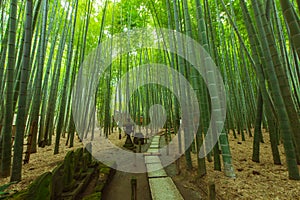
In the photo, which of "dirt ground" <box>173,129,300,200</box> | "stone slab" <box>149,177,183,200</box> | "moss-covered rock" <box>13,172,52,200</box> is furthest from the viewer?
"stone slab" <box>149,177,183,200</box>

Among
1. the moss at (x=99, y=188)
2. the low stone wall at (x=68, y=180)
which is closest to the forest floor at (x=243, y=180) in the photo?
the low stone wall at (x=68, y=180)

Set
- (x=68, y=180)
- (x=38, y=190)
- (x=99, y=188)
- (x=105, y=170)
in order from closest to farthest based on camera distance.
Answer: (x=38, y=190)
(x=68, y=180)
(x=99, y=188)
(x=105, y=170)

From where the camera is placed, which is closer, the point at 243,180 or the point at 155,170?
the point at 243,180

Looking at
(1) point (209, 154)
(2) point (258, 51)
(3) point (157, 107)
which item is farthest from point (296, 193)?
(3) point (157, 107)

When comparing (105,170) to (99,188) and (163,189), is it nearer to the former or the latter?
(99,188)

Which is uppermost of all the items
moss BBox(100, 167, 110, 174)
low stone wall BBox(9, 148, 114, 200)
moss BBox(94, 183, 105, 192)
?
low stone wall BBox(9, 148, 114, 200)

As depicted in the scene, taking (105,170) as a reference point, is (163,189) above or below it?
below

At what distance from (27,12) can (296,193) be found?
3566mm

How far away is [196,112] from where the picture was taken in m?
2.87

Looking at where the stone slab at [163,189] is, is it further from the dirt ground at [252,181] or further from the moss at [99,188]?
the moss at [99,188]

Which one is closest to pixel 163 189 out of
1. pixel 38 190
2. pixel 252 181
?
pixel 252 181

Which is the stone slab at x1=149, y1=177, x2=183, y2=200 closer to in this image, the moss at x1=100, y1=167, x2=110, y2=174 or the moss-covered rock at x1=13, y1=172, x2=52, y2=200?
the moss at x1=100, y1=167, x2=110, y2=174

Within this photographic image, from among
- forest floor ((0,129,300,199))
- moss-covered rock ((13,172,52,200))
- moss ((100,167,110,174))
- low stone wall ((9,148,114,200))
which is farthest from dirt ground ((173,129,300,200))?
moss-covered rock ((13,172,52,200))

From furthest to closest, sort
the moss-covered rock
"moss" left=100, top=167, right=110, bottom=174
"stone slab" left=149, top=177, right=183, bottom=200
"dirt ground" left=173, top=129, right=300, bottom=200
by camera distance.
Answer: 1. "moss" left=100, top=167, right=110, bottom=174
2. "stone slab" left=149, top=177, right=183, bottom=200
3. "dirt ground" left=173, top=129, right=300, bottom=200
4. the moss-covered rock
